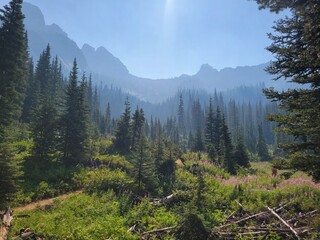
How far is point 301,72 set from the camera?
9.19m

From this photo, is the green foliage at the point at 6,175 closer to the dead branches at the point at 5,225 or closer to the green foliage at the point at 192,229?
the dead branches at the point at 5,225

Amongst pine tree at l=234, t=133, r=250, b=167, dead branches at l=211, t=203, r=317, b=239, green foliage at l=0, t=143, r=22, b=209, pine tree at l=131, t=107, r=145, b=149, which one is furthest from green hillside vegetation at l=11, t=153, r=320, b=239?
pine tree at l=131, t=107, r=145, b=149

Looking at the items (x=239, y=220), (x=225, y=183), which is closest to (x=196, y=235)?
(x=239, y=220)

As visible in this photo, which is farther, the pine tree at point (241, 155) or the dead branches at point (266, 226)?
the pine tree at point (241, 155)

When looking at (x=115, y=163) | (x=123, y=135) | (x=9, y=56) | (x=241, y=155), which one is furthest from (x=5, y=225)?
(x=123, y=135)

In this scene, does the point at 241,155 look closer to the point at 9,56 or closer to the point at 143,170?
the point at 143,170

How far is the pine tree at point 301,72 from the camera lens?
8.05 metres

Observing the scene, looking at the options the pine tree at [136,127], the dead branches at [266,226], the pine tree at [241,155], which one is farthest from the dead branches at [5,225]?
the pine tree at [136,127]

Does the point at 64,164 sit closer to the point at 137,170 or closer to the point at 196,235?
the point at 137,170

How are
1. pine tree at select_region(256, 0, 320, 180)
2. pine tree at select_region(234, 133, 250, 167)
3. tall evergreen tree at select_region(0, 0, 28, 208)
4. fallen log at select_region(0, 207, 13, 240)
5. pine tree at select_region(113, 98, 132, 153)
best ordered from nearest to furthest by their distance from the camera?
1. pine tree at select_region(256, 0, 320, 180)
2. fallen log at select_region(0, 207, 13, 240)
3. tall evergreen tree at select_region(0, 0, 28, 208)
4. pine tree at select_region(234, 133, 250, 167)
5. pine tree at select_region(113, 98, 132, 153)

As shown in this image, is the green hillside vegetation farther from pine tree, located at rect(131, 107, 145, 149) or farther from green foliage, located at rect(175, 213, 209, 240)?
pine tree, located at rect(131, 107, 145, 149)

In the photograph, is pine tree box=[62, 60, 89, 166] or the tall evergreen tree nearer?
the tall evergreen tree

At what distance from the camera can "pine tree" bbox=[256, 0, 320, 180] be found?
317 inches

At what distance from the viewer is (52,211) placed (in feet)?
50.4
